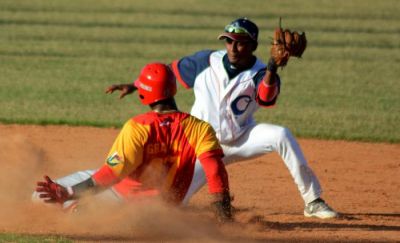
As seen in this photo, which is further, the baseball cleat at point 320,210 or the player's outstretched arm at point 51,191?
the baseball cleat at point 320,210

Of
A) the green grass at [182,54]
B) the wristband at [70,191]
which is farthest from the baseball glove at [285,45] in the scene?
the green grass at [182,54]

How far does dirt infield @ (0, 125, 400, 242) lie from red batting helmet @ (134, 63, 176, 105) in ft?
2.68

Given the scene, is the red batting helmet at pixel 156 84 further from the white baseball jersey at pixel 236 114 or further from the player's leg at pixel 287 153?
the player's leg at pixel 287 153

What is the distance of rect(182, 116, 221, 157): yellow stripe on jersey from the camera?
6.78m

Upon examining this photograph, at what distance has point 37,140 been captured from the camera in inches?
410

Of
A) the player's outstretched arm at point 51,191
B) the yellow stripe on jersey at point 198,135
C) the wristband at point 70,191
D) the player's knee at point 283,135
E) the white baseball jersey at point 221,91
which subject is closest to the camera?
A: the player's outstretched arm at point 51,191

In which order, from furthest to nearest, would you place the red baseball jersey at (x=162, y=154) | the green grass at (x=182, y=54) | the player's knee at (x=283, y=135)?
the green grass at (x=182, y=54) → the player's knee at (x=283, y=135) → the red baseball jersey at (x=162, y=154)

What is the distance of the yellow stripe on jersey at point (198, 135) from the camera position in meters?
6.78

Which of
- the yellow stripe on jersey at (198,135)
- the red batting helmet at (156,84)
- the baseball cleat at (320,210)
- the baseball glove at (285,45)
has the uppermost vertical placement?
the baseball glove at (285,45)

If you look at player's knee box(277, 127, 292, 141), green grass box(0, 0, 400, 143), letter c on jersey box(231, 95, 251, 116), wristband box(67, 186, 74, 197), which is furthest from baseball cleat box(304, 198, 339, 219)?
green grass box(0, 0, 400, 143)

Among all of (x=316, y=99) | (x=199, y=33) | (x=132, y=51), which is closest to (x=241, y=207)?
(x=316, y=99)

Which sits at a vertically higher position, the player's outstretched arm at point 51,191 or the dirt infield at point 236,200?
the player's outstretched arm at point 51,191

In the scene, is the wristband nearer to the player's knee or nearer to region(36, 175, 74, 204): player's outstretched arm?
region(36, 175, 74, 204): player's outstretched arm

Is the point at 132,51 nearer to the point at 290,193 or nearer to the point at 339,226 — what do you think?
the point at 290,193
